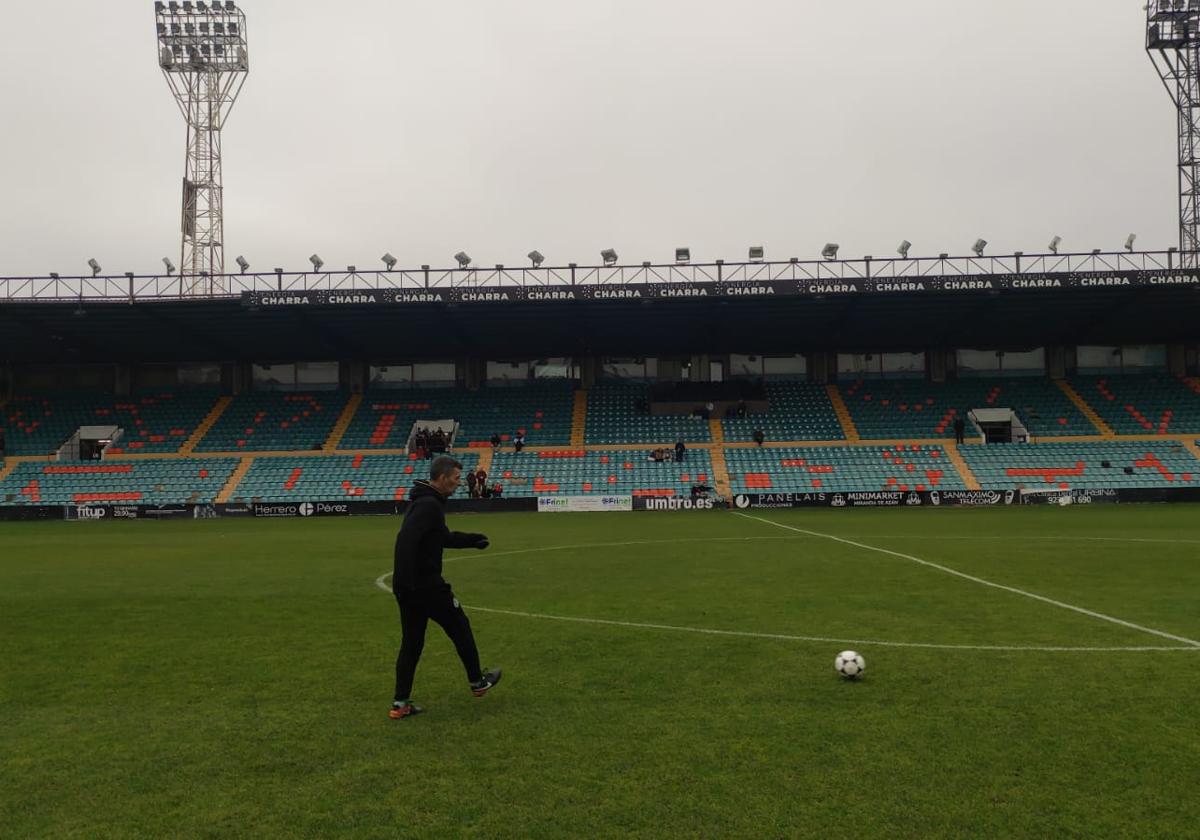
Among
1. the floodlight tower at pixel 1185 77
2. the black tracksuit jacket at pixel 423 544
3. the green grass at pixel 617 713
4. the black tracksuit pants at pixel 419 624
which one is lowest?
the green grass at pixel 617 713

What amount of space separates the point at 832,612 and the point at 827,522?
65.6 feet

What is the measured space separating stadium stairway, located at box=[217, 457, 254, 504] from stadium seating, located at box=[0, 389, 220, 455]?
5708 millimetres

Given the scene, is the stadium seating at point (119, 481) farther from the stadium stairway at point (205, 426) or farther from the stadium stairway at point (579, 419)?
the stadium stairway at point (579, 419)

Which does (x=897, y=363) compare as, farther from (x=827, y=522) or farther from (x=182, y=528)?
(x=182, y=528)

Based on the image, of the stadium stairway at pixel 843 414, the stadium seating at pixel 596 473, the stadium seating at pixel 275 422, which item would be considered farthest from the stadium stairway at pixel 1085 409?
the stadium seating at pixel 275 422

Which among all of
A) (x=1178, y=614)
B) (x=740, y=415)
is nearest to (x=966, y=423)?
(x=740, y=415)

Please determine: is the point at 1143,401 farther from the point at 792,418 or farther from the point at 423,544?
the point at 423,544

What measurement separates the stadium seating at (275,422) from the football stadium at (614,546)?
0.33 metres

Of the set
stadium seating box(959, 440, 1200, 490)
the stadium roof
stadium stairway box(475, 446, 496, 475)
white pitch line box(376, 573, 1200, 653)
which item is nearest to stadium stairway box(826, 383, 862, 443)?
the stadium roof

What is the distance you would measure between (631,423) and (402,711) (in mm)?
46097

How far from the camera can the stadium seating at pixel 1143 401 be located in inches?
1954

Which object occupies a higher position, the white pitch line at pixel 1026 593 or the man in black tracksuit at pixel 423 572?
the man in black tracksuit at pixel 423 572

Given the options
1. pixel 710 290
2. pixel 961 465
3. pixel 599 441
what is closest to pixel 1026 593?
pixel 710 290

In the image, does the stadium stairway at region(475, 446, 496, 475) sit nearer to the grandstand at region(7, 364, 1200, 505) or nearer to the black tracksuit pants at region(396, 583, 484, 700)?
the grandstand at region(7, 364, 1200, 505)
